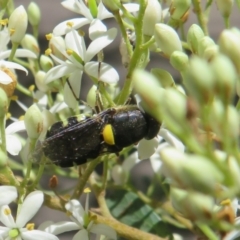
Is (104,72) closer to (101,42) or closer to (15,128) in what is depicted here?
(101,42)

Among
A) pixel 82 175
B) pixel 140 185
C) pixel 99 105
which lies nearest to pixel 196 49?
pixel 99 105

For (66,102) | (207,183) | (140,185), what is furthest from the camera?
(140,185)

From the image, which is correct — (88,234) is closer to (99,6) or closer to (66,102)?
(66,102)

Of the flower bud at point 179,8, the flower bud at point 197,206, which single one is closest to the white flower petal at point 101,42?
the flower bud at point 179,8

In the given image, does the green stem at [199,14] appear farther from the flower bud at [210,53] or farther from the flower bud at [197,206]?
the flower bud at [197,206]

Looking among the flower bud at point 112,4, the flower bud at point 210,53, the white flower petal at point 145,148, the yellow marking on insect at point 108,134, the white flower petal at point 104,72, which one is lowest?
the white flower petal at point 145,148

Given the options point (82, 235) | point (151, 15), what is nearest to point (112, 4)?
point (151, 15)
